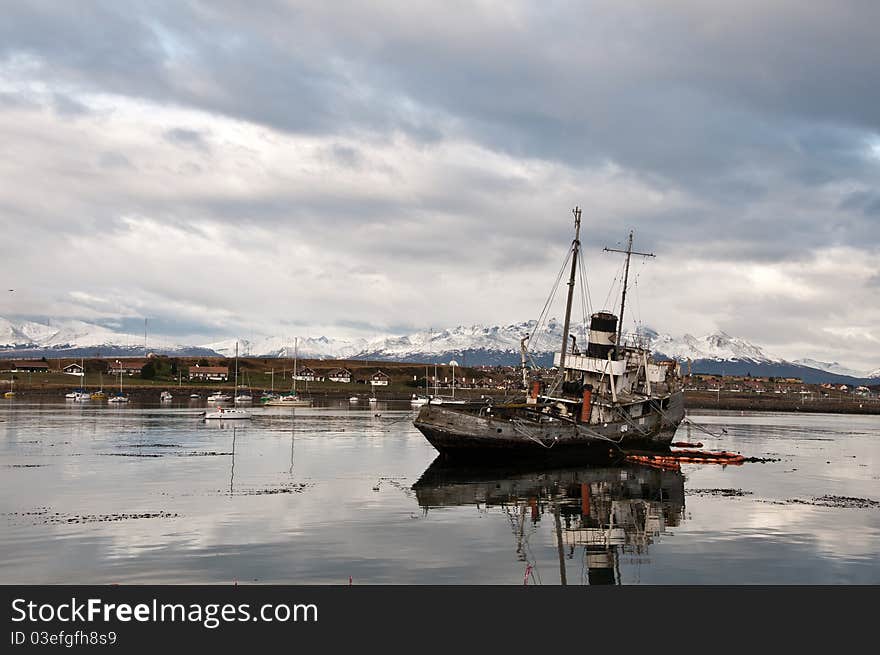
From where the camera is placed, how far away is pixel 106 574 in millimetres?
26562

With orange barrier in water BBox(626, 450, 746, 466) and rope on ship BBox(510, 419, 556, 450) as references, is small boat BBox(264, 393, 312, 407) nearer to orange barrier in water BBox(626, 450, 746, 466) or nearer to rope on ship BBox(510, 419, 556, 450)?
orange barrier in water BBox(626, 450, 746, 466)

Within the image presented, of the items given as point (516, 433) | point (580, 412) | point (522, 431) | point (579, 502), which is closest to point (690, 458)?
point (580, 412)

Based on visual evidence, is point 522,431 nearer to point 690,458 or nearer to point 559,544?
point 690,458

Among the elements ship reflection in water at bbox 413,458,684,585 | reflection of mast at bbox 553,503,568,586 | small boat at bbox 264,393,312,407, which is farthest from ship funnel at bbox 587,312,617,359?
small boat at bbox 264,393,312,407

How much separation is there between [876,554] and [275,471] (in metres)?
38.2

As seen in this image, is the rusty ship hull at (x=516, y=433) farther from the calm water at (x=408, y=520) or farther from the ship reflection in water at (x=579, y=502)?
the calm water at (x=408, y=520)

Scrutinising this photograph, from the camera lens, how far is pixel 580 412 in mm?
67562

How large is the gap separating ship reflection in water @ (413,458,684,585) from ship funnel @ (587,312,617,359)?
11552 millimetres

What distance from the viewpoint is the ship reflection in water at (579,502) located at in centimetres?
3238

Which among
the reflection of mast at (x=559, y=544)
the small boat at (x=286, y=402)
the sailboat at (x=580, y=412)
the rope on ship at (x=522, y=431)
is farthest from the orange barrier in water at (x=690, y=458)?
the small boat at (x=286, y=402)

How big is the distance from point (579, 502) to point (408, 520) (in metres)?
11.5
